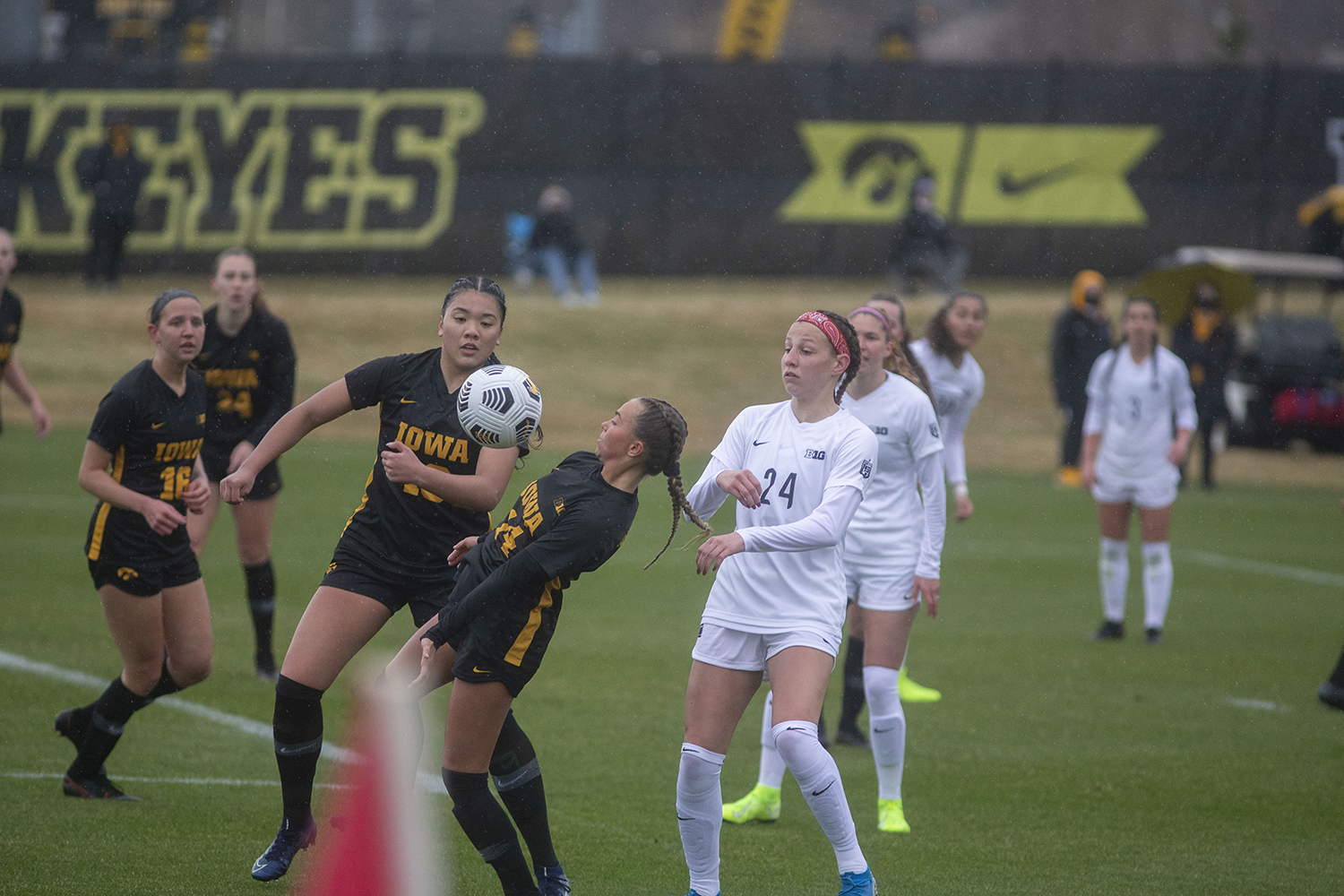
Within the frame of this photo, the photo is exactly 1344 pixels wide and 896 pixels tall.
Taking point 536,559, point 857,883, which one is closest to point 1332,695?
point 857,883

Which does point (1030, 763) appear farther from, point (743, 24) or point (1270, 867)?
point (743, 24)

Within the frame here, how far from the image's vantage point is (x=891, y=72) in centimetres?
2645

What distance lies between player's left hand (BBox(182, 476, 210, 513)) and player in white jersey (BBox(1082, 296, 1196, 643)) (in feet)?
23.4

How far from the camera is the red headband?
5367mm

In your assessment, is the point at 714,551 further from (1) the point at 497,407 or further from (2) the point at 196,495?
(2) the point at 196,495

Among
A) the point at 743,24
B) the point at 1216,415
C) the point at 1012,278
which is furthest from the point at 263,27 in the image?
the point at 1216,415

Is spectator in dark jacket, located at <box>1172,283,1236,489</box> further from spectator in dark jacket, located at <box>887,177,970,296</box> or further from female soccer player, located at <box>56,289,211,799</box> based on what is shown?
female soccer player, located at <box>56,289,211,799</box>

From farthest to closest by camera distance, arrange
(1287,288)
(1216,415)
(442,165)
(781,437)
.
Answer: (1287,288), (442,165), (1216,415), (781,437)

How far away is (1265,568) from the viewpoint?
49.6 ft

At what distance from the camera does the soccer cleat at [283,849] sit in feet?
18.0

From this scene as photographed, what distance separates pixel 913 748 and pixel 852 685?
Answer: 1.58 ft

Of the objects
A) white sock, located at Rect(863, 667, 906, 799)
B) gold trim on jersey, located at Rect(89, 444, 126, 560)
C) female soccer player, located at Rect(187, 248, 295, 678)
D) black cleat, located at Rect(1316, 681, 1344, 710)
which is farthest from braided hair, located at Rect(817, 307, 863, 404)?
black cleat, located at Rect(1316, 681, 1344, 710)

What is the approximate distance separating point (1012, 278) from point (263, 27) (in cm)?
3878

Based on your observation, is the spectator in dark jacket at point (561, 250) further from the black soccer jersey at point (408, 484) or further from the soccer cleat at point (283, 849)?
the soccer cleat at point (283, 849)
